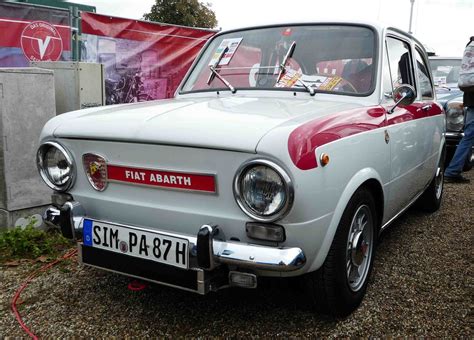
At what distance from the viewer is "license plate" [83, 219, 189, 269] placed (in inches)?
81.9

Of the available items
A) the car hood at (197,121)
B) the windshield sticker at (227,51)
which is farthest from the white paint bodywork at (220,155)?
the windshield sticker at (227,51)

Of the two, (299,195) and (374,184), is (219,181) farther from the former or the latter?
(374,184)

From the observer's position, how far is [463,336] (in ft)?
7.64

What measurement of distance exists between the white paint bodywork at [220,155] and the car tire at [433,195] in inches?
73.2

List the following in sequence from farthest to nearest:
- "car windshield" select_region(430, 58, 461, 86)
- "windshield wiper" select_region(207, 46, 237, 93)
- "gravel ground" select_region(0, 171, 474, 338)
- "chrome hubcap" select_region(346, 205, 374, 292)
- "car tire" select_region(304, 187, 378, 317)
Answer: "car windshield" select_region(430, 58, 461, 86) < "windshield wiper" select_region(207, 46, 237, 93) < "chrome hubcap" select_region(346, 205, 374, 292) < "gravel ground" select_region(0, 171, 474, 338) < "car tire" select_region(304, 187, 378, 317)

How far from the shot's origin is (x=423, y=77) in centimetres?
410

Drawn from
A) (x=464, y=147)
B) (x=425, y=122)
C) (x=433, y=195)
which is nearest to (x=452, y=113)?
(x=464, y=147)

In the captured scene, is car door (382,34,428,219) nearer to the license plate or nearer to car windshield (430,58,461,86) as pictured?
the license plate

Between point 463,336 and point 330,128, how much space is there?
4.18 feet

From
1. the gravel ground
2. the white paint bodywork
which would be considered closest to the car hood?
the white paint bodywork

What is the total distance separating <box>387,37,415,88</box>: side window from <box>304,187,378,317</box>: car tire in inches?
44.7

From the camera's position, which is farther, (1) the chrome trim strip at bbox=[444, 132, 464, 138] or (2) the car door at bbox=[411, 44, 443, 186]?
(1) the chrome trim strip at bbox=[444, 132, 464, 138]

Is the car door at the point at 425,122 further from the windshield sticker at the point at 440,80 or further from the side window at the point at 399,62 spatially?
the windshield sticker at the point at 440,80

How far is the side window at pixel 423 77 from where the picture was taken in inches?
153
